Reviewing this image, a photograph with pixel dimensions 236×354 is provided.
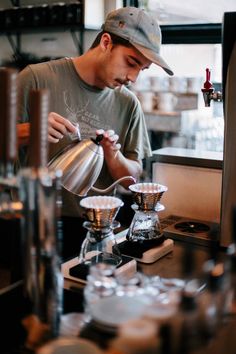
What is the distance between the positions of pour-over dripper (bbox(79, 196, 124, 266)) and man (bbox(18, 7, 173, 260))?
34 centimetres

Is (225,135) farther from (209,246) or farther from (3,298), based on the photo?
(3,298)

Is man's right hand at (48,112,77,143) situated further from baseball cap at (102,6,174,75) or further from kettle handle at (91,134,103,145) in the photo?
baseball cap at (102,6,174,75)

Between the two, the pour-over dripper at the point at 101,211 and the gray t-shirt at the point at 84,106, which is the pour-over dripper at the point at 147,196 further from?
the gray t-shirt at the point at 84,106

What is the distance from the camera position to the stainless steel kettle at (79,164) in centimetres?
129

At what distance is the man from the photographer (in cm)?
164

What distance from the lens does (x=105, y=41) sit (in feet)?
5.67

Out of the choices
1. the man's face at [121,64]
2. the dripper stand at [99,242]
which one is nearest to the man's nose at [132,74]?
the man's face at [121,64]

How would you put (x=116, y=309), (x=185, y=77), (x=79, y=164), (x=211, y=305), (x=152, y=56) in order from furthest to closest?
(x=185, y=77) < (x=152, y=56) < (x=79, y=164) < (x=116, y=309) < (x=211, y=305)

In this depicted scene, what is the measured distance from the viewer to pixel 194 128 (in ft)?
9.74

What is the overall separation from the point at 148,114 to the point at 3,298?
2.50m

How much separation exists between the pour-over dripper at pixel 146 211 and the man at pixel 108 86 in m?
0.20

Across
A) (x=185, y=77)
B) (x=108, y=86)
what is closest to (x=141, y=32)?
(x=108, y=86)

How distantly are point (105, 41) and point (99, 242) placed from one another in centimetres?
Result: 85

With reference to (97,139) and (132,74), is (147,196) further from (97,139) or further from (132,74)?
(132,74)
